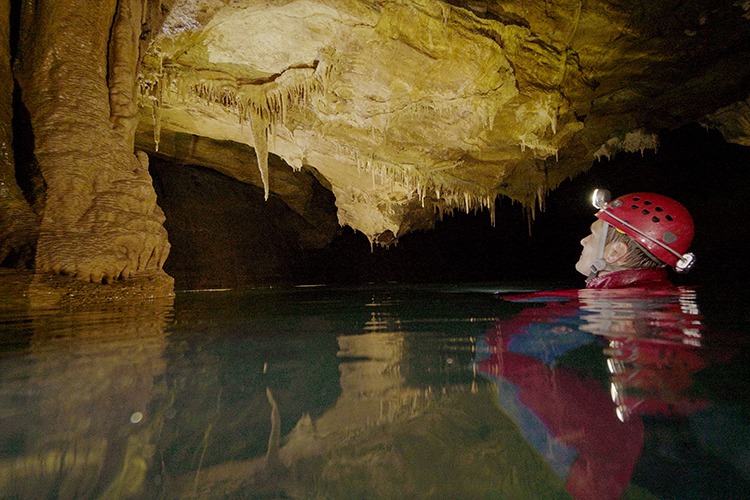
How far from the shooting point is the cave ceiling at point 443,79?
16.9 ft

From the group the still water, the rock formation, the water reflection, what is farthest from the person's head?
the water reflection

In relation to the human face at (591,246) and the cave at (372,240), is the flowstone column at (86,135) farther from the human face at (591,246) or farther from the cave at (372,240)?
the human face at (591,246)

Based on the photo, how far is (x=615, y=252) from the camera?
3.72m

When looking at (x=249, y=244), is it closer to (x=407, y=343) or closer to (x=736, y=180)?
(x=407, y=343)

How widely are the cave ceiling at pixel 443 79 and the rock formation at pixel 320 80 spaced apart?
32 millimetres

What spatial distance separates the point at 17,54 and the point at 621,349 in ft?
25.1

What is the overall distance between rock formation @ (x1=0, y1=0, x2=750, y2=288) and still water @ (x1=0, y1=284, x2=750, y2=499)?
13.4 ft

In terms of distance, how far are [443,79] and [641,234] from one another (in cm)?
380

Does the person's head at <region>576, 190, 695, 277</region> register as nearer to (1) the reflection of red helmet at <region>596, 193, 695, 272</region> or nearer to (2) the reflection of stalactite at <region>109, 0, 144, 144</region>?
(1) the reflection of red helmet at <region>596, 193, 695, 272</region>

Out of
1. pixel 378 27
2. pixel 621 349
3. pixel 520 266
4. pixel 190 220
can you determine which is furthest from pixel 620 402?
pixel 520 266

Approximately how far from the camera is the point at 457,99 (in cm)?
648

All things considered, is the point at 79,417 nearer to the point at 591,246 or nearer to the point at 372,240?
the point at 591,246

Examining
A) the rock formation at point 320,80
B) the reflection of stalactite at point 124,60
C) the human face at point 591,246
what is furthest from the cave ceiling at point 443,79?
the human face at point 591,246

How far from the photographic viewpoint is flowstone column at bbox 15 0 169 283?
16.0 feet
